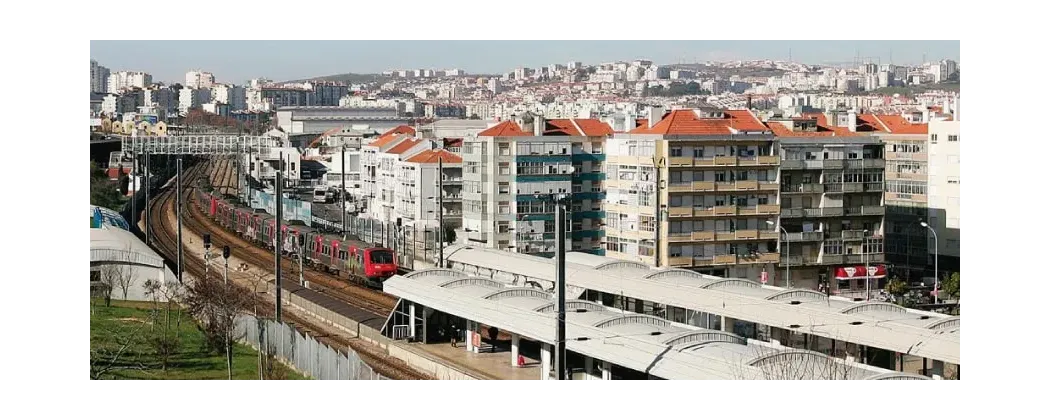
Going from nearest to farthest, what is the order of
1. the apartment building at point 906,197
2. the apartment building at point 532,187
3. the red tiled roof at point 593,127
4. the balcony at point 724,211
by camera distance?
the balcony at point 724,211
the apartment building at point 906,197
the apartment building at point 532,187
the red tiled roof at point 593,127

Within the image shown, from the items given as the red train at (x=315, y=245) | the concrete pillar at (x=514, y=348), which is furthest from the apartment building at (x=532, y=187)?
the concrete pillar at (x=514, y=348)

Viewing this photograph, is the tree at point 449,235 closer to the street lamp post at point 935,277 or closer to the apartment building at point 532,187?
the apartment building at point 532,187

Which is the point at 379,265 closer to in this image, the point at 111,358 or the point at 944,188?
the point at 111,358

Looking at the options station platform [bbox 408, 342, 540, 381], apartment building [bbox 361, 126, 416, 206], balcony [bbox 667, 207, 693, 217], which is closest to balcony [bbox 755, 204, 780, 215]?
balcony [bbox 667, 207, 693, 217]

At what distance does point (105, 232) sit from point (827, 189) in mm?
9869

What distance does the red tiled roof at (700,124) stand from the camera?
21031 mm

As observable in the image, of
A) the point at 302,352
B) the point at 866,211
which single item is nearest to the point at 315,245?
the point at 866,211

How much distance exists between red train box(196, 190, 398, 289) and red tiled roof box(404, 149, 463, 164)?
254 cm

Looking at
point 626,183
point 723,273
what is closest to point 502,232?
point 626,183

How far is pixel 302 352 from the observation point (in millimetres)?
13008

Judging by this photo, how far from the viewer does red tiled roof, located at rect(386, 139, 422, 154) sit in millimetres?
28172

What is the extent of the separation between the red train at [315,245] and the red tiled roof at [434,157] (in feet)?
8.33

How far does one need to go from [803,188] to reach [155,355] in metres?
10.8

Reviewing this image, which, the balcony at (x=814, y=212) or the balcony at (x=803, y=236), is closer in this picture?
the balcony at (x=803, y=236)
